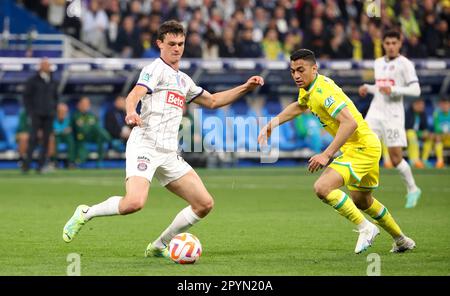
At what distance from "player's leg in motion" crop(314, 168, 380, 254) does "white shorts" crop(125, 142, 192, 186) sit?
131cm

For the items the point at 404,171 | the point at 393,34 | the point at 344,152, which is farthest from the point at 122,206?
the point at 404,171

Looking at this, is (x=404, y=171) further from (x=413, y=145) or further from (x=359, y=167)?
(x=413, y=145)

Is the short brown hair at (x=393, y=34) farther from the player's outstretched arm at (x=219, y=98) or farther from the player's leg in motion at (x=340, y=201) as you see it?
the player's leg in motion at (x=340, y=201)

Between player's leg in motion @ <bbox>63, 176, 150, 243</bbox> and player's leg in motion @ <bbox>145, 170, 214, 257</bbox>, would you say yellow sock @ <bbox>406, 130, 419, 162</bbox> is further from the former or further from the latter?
player's leg in motion @ <bbox>63, 176, 150, 243</bbox>

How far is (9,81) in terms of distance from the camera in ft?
89.8

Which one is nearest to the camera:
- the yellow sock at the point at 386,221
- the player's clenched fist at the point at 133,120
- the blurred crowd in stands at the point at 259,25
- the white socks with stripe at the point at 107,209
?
the player's clenched fist at the point at 133,120

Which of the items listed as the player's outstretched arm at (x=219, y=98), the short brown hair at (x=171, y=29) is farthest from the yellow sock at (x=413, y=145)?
the short brown hair at (x=171, y=29)

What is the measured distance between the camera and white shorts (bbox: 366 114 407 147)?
54.1 ft

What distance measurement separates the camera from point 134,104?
395 inches

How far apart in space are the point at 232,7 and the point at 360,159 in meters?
20.2

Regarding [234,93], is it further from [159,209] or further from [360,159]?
[159,209]

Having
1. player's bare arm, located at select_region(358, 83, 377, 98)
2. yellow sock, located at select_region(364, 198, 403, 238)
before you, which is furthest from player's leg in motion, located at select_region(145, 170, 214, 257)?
player's bare arm, located at select_region(358, 83, 377, 98)

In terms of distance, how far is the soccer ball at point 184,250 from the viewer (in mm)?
10094
